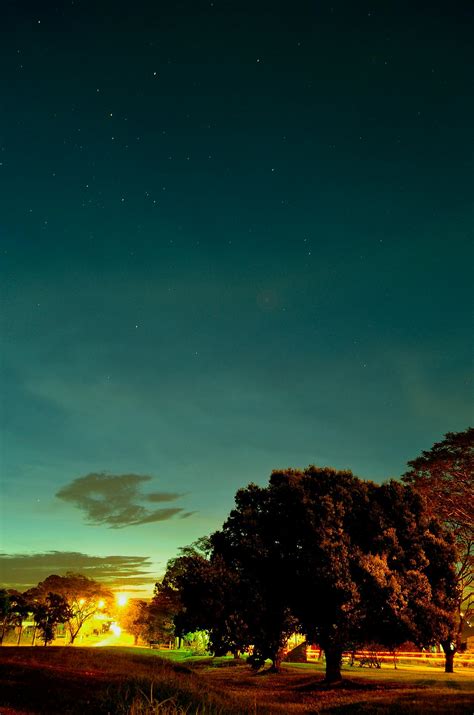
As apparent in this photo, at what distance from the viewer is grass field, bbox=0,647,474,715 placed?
43.6ft

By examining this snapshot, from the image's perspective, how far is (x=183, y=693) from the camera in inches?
625

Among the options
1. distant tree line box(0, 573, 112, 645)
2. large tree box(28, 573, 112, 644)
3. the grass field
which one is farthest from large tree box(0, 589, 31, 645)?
the grass field

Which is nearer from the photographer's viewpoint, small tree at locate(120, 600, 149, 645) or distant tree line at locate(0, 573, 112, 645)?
distant tree line at locate(0, 573, 112, 645)

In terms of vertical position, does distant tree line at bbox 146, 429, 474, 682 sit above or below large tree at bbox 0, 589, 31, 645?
above

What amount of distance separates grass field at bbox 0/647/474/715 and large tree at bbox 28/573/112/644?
55031 millimetres

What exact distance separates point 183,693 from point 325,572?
37.9ft

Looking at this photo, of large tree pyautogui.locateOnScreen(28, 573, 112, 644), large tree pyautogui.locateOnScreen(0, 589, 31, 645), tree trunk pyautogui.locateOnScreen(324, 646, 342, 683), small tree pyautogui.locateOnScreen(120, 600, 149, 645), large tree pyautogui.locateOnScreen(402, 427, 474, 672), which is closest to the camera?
tree trunk pyautogui.locateOnScreen(324, 646, 342, 683)

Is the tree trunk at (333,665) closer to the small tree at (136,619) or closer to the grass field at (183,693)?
the grass field at (183,693)

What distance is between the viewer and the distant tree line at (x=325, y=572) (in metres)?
25.9

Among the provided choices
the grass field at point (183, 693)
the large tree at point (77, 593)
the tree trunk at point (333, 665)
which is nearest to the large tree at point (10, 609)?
the large tree at point (77, 593)

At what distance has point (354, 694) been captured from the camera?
77.5ft

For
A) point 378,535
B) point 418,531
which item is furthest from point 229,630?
point 418,531

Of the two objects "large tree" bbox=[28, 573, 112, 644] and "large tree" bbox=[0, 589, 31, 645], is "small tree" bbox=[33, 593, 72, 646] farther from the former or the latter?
"large tree" bbox=[28, 573, 112, 644]

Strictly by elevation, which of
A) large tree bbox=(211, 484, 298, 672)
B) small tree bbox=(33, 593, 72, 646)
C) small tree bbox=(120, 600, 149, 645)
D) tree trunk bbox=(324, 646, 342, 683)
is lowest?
small tree bbox=(120, 600, 149, 645)
